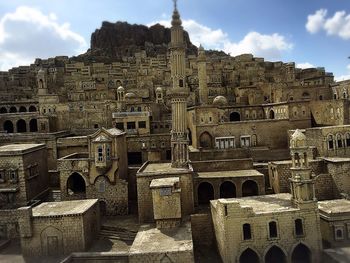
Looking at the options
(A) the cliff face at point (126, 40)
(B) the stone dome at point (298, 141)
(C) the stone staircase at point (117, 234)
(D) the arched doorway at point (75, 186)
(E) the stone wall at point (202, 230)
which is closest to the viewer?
(B) the stone dome at point (298, 141)

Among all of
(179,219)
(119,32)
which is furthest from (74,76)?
(179,219)

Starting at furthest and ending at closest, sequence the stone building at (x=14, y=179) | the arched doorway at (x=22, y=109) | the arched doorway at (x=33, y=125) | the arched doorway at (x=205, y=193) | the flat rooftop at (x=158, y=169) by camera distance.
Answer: the arched doorway at (x=22, y=109) < the arched doorway at (x=33, y=125) < the arched doorway at (x=205, y=193) < the stone building at (x=14, y=179) < the flat rooftop at (x=158, y=169)

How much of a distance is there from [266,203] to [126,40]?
71037mm

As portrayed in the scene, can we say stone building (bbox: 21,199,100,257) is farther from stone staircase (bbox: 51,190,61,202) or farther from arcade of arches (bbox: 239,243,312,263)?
arcade of arches (bbox: 239,243,312,263)

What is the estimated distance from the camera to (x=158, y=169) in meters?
26.4

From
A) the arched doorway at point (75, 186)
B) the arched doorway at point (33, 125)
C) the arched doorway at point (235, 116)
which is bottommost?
the arched doorway at point (75, 186)

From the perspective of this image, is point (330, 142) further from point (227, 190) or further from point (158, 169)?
point (158, 169)

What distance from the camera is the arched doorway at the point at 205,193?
27.9 m

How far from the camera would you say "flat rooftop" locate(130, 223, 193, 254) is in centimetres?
1847

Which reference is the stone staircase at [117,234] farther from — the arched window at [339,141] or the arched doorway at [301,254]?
the arched window at [339,141]

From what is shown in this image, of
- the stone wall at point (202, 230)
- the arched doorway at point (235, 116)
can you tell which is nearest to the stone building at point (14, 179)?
the stone wall at point (202, 230)

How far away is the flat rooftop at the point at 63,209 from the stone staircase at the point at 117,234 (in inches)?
81.2

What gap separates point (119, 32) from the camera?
287ft

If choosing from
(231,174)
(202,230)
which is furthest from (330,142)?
(202,230)
